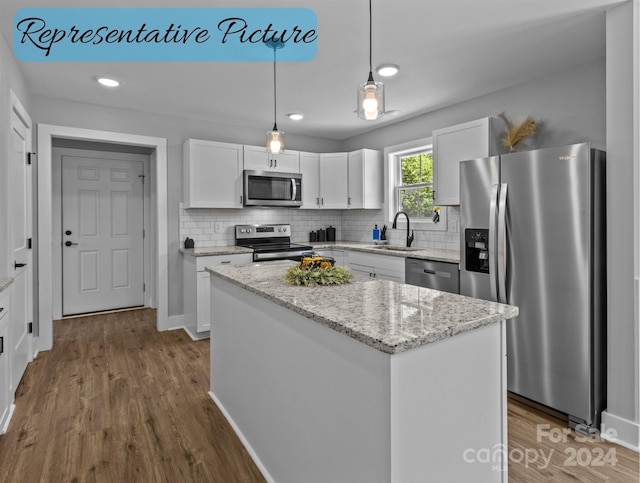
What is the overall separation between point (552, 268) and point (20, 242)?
3.82m

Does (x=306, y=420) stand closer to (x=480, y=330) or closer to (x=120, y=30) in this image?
(x=480, y=330)

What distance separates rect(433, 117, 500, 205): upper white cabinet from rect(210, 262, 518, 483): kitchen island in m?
1.98

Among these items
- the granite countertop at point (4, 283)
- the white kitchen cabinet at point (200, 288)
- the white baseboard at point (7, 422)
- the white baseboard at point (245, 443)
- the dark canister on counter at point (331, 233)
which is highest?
the dark canister on counter at point (331, 233)

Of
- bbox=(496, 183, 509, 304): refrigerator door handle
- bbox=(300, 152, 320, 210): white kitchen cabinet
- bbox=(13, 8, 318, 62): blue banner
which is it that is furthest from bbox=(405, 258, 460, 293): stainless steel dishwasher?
bbox=(13, 8, 318, 62): blue banner

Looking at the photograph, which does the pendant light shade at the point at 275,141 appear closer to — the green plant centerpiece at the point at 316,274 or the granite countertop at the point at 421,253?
the green plant centerpiece at the point at 316,274

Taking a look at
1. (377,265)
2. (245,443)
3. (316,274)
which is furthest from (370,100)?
(377,265)

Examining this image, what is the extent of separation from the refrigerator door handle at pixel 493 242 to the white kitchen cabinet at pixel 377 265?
1.12m

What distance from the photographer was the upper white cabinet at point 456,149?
10.7 ft

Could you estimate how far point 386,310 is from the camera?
1.41m

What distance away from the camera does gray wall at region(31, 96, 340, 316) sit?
12.0 ft

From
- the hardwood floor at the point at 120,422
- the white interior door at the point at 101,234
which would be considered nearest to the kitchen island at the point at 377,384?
the hardwood floor at the point at 120,422

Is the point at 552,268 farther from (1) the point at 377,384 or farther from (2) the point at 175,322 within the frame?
(2) the point at 175,322

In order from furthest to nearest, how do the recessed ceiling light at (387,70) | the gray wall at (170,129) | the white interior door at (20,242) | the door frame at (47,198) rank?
the gray wall at (170,129) → the door frame at (47,198) → the recessed ceiling light at (387,70) → the white interior door at (20,242)

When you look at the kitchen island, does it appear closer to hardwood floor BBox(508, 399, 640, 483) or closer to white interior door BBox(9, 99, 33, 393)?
hardwood floor BBox(508, 399, 640, 483)
